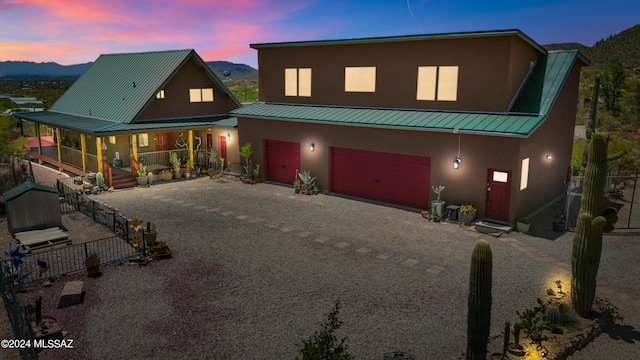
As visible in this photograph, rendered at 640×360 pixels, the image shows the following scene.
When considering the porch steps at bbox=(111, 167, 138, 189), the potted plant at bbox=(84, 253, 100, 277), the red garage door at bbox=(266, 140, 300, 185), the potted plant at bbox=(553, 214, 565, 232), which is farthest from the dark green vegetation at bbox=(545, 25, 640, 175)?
the porch steps at bbox=(111, 167, 138, 189)

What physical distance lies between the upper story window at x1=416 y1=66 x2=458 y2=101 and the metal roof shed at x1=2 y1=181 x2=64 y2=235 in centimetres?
1754

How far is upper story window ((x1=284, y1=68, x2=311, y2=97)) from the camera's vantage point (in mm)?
27267

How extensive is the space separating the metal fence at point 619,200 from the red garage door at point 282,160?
14681mm

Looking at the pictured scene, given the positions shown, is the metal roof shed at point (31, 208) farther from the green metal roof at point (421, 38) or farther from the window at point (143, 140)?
the green metal roof at point (421, 38)

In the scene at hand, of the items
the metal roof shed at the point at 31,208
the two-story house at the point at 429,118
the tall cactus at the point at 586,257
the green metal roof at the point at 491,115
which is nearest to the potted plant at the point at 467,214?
the two-story house at the point at 429,118

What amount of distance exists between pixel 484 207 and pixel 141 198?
1780cm

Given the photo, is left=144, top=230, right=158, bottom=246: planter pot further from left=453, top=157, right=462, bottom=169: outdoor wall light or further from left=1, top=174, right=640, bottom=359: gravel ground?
left=453, top=157, right=462, bottom=169: outdoor wall light

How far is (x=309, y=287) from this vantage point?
13953 millimetres

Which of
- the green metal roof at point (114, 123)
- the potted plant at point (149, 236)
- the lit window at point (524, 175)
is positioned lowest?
the potted plant at point (149, 236)

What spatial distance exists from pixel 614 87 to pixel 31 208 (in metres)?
59.5

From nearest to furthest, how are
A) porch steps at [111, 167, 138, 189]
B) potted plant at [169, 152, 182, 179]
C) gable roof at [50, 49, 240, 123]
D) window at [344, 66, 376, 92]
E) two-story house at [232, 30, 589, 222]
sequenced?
two-story house at [232, 30, 589, 222]
window at [344, 66, 376, 92]
porch steps at [111, 167, 138, 189]
potted plant at [169, 152, 182, 179]
gable roof at [50, 49, 240, 123]

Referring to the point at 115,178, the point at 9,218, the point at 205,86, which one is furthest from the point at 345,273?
the point at 205,86

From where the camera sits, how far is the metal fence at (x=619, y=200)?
1997cm

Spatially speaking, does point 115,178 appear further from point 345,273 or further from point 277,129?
point 345,273
